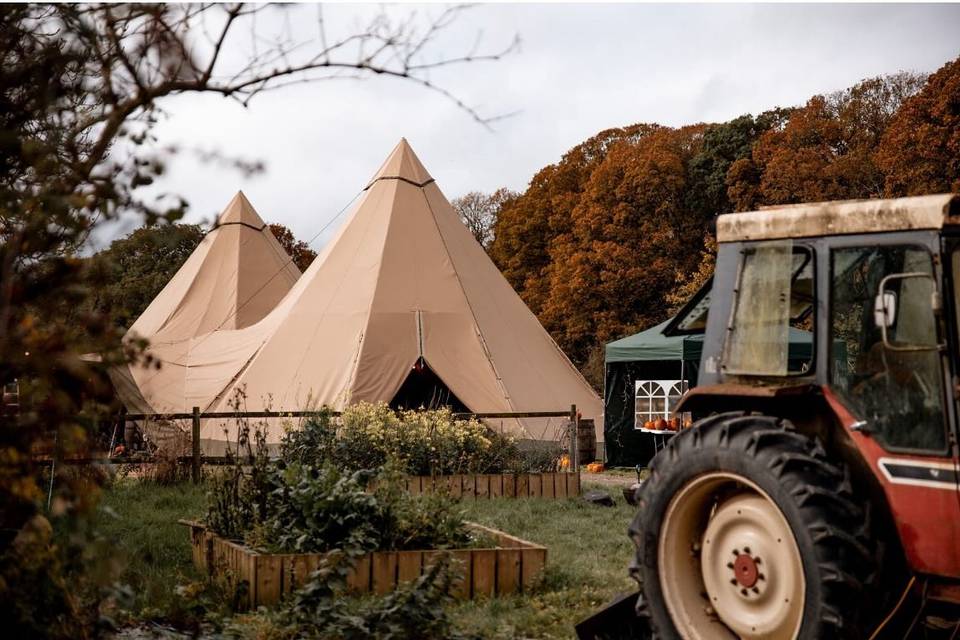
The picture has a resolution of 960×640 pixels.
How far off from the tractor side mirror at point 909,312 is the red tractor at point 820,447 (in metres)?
A: 0.01

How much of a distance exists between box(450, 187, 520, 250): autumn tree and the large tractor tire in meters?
39.4

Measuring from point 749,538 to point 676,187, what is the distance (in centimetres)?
3050

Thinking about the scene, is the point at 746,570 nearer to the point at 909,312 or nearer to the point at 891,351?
the point at 891,351

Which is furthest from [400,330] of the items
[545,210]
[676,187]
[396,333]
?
[545,210]

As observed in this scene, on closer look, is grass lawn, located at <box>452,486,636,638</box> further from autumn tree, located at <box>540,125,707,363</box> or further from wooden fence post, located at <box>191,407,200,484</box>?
autumn tree, located at <box>540,125,707,363</box>

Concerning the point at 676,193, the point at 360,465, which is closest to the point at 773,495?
the point at 360,465

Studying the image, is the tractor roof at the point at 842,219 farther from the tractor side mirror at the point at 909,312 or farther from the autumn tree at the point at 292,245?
the autumn tree at the point at 292,245

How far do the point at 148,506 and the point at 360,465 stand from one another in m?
2.09

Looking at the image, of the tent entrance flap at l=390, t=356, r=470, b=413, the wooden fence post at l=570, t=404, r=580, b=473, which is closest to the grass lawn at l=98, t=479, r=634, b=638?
the wooden fence post at l=570, t=404, r=580, b=473

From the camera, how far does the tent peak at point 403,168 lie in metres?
19.0

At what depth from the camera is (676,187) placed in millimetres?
34250

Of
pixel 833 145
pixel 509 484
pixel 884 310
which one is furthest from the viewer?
pixel 833 145

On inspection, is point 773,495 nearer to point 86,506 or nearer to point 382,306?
point 86,506

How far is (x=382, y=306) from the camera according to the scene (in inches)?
680
